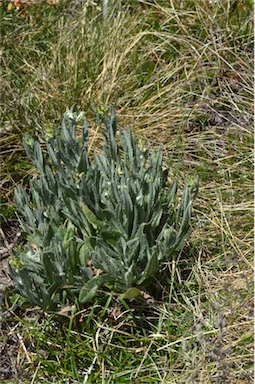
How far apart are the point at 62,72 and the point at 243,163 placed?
3.78 feet

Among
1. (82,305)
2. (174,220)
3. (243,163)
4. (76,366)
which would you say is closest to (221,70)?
(243,163)

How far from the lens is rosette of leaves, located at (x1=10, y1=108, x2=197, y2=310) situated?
2.26m

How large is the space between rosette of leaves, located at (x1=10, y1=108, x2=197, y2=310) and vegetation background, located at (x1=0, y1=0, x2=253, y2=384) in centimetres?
11

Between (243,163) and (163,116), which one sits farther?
(163,116)

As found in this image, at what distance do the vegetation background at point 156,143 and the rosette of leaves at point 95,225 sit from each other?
0.11 m

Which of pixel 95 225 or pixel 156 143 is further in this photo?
pixel 156 143

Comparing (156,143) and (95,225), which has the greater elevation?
(95,225)

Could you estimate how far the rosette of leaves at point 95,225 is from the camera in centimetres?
226

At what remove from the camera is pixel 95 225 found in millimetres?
2412

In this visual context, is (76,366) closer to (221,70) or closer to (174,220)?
(174,220)

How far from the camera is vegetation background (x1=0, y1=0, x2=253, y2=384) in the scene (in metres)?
2.29

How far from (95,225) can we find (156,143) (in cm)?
91

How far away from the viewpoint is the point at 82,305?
8.03 feet

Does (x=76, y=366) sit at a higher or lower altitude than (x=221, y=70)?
lower
